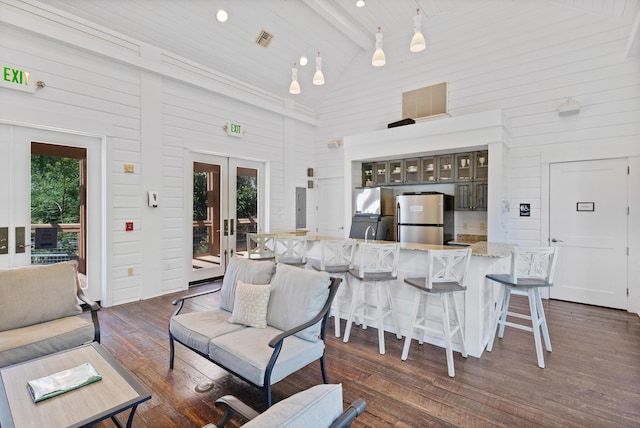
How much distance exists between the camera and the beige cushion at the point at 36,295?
8.41 ft

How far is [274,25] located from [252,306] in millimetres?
4857

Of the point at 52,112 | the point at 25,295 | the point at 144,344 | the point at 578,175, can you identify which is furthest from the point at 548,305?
the point at 52,112

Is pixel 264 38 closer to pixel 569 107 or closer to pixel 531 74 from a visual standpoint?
pixel 531 74

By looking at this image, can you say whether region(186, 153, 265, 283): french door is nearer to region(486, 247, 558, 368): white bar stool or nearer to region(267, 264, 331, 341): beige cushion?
region(267, 264, 331, 341): beige cushion

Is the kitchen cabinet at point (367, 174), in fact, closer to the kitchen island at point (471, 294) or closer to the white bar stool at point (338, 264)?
the white bar stool at point (338, 264)

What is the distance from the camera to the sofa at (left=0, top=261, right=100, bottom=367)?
7.60 ft

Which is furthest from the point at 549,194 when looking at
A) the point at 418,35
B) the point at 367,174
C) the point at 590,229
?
the point at 418,35

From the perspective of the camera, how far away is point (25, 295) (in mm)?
2645

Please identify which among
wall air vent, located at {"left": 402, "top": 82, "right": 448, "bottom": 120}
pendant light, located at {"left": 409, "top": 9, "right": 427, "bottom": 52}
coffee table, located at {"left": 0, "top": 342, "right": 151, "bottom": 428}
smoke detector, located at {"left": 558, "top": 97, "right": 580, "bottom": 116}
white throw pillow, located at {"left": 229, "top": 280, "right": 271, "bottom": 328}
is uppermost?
wall air vent, located at {"left": 402, "top": 82, "right": 448, "bottom": 120}

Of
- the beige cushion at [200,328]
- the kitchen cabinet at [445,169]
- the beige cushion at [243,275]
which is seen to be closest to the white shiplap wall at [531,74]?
the kitchen cabinet at [445,169]

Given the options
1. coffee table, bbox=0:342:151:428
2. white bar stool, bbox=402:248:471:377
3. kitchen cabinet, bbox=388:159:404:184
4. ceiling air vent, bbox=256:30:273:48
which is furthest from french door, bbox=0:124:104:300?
kitchen cabinet, bbox=388:159:404:184

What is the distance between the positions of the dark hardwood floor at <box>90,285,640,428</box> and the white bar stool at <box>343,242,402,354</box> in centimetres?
22

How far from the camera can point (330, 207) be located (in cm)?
747

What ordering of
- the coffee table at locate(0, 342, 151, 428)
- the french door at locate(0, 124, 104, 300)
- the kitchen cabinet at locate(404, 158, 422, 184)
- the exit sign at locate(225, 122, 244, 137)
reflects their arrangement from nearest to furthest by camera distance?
the coffee table at locate(0, 342, 151, 428), the french door at locate(0, 124, 104, 300), the kitchen cabinet at locate(404, 158, 422, 184), the exit sign at locate(225, 122, 244, 137)
